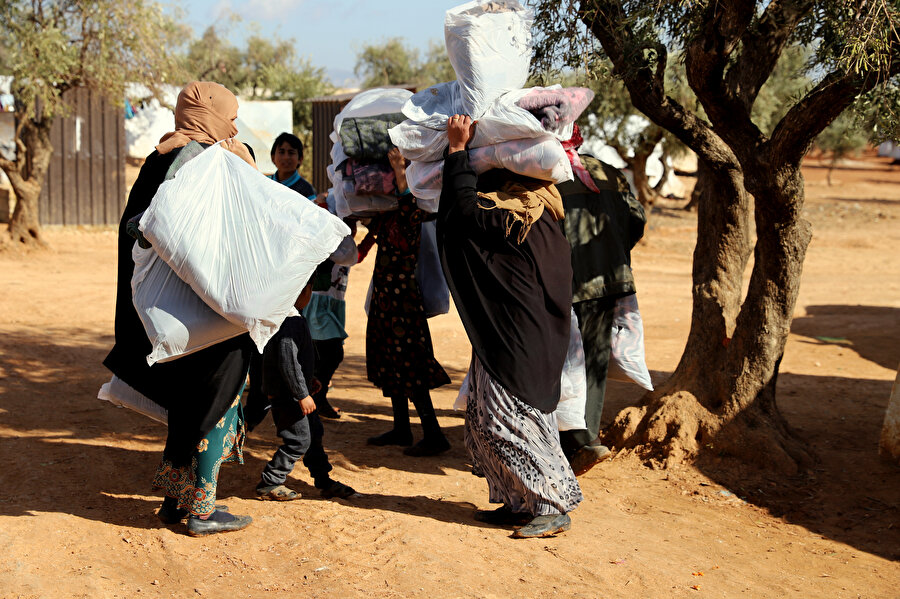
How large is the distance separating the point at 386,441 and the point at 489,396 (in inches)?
68.1

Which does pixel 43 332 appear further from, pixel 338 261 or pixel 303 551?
pixel 303 551

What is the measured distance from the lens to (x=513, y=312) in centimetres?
366

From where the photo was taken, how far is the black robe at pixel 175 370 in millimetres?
3494

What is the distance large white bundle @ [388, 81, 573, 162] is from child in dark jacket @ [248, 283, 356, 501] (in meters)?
0.83

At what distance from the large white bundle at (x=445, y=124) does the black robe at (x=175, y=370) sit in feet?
3.42

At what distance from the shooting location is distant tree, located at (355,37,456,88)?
36531 mm

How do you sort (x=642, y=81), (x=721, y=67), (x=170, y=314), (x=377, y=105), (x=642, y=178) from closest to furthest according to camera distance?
(x=170, y=314) → (x=721, y=67) → (x=377, y=105) → (x=642, y=81) → (x=642, y=178)

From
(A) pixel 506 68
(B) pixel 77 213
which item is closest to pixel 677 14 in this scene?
(A) pixel 506 68

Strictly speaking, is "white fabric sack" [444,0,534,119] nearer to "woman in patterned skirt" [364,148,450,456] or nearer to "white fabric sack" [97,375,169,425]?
"woman in patterned skirt" [364,148,450,456]

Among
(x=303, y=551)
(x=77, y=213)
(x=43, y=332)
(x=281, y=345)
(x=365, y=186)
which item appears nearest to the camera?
(x=303, y=551)

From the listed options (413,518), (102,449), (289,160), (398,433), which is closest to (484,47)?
(289,160)

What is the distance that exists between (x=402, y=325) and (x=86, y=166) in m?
13.3

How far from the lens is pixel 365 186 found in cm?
480

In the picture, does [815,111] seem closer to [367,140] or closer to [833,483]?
[833,483]
